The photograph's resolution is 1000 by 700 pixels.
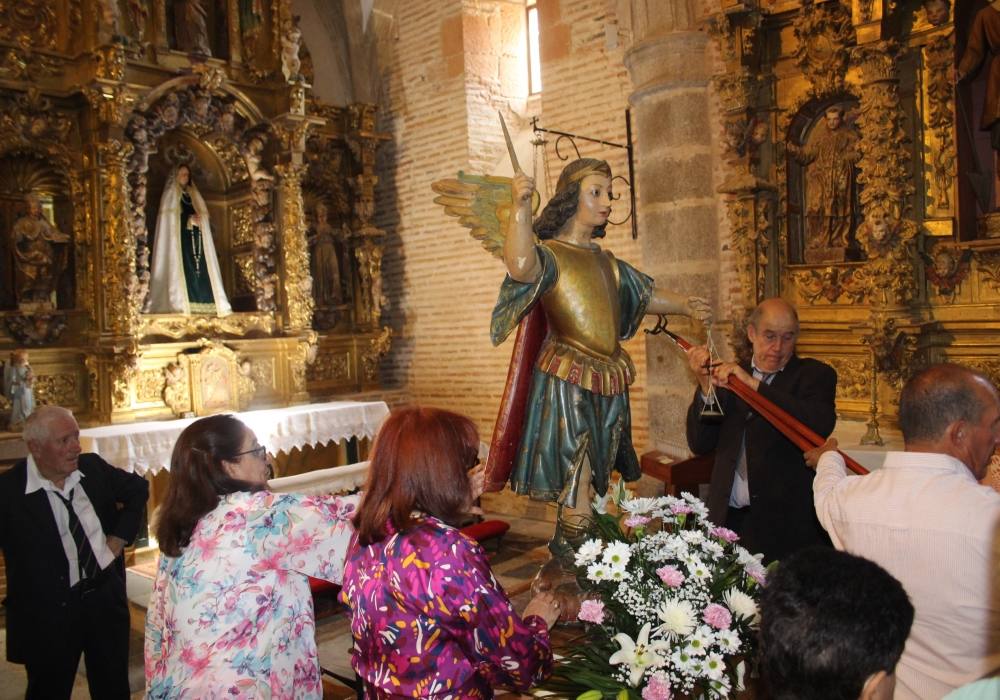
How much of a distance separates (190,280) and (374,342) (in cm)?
242

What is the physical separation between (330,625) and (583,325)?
358 cm

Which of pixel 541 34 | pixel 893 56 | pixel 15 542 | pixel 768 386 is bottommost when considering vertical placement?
pixel 15 542

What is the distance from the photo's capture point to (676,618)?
2195 millimetres

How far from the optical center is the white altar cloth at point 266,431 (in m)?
7.90

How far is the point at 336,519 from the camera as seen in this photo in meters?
2.57

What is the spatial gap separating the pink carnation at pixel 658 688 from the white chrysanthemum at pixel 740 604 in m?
0.27

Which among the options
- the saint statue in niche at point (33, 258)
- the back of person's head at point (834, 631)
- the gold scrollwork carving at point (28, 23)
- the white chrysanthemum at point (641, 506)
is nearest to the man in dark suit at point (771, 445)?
the white chrysanthemum at point (641, 506)

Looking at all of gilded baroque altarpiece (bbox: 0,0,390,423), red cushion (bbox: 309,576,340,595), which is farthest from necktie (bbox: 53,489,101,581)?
gilded baroque altarpiece (bbox: 0,0,390,423)

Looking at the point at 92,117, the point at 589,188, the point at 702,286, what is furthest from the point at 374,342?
the point at 589,188

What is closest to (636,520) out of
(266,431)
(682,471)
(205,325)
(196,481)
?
(196,481)

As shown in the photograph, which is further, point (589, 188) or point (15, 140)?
point (15, 140)

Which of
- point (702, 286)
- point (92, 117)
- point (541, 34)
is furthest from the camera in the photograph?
point (541, 34)

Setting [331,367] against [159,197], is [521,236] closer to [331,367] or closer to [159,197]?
[159,197]

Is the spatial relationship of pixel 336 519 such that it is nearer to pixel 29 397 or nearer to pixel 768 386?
pixel 768 386
